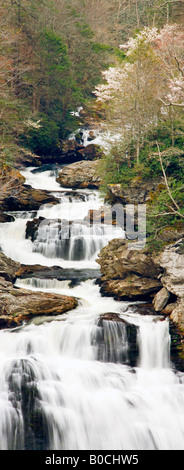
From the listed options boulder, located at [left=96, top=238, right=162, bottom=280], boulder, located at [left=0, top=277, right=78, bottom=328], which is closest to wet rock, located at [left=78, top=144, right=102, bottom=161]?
boulder, located at [left=96, top=238, right=162, bottom=280]

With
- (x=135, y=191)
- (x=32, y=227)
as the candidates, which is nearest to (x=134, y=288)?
(x=135, y=191)

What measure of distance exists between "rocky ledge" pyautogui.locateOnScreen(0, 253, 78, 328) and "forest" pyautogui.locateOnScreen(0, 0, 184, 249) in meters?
3.41

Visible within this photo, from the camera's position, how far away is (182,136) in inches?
485

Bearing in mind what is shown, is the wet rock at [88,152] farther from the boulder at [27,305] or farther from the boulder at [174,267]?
the boulder at [27,305]

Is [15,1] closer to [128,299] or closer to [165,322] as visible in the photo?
[128,299]

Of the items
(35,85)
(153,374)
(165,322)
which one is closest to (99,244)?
(165,322)

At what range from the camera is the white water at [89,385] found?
647cm

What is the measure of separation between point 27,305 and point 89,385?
306 centimetres

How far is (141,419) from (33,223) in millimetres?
10397

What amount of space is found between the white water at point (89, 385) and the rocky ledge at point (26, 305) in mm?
329

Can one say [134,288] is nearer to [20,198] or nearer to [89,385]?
[89,385]
